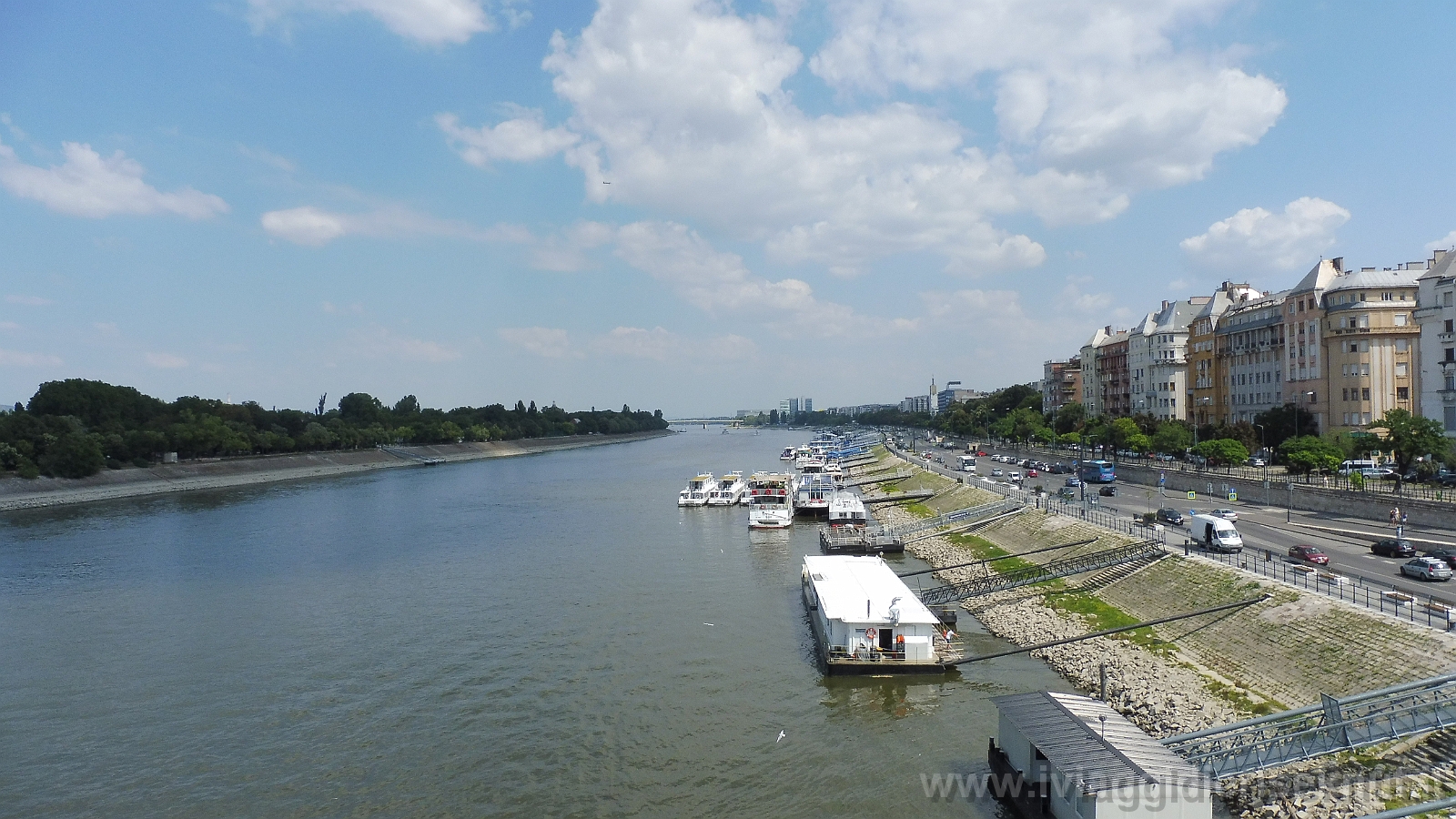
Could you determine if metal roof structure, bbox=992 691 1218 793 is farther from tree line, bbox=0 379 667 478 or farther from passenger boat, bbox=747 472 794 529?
tree line, bbox=0 379 667 478

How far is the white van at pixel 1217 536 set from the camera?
33688mm

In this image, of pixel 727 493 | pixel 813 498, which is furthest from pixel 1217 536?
pixel 727 493

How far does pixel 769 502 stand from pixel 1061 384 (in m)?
93.5

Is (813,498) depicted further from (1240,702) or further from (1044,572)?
(1240,702)

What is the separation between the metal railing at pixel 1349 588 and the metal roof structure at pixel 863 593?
11921mm

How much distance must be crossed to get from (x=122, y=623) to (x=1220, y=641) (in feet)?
145

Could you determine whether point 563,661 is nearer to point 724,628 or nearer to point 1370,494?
point 724,628

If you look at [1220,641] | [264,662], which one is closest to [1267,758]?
[1220,641]

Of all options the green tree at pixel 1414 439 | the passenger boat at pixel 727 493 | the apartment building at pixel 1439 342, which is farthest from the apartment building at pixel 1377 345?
the passenger boat at pixel 727 493

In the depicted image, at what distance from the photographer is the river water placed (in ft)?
67.8

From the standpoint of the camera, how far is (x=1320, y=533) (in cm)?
4003

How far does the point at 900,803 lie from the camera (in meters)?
19.5

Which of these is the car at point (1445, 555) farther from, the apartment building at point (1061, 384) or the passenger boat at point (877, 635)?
the apartment building at point (1061, 384)

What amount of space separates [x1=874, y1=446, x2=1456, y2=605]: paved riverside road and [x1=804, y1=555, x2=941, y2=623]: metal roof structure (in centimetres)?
1311
